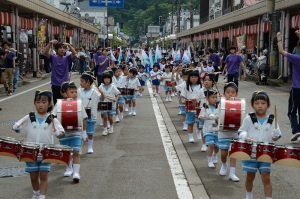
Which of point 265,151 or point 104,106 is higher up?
point 104,106

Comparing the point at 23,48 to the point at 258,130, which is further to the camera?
the point at 23,48

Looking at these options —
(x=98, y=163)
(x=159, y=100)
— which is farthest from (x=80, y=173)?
(x=159, y=100)

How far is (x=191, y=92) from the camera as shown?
9812mm

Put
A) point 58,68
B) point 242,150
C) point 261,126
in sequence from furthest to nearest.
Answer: point 58,68 < point 261,126 < point 242,150

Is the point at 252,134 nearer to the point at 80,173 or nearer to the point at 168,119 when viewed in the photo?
the point at 80,173

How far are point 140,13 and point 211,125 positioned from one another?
556ft

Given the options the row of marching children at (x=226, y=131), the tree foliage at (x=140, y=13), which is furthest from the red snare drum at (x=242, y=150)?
the tree foliage at (x=140, y=13)

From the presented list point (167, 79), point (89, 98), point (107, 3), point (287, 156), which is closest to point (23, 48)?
point (107, 3)

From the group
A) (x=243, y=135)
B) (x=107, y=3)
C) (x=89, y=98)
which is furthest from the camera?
(x=107, y=3)

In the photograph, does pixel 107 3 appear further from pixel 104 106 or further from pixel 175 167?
pixel 175 167

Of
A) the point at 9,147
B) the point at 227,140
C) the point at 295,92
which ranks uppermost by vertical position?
the point at 295,92

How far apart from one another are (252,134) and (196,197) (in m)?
1.05

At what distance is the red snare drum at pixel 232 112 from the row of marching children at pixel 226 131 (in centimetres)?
19

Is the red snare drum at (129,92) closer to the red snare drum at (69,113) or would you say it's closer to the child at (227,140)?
the child at (227,140)
